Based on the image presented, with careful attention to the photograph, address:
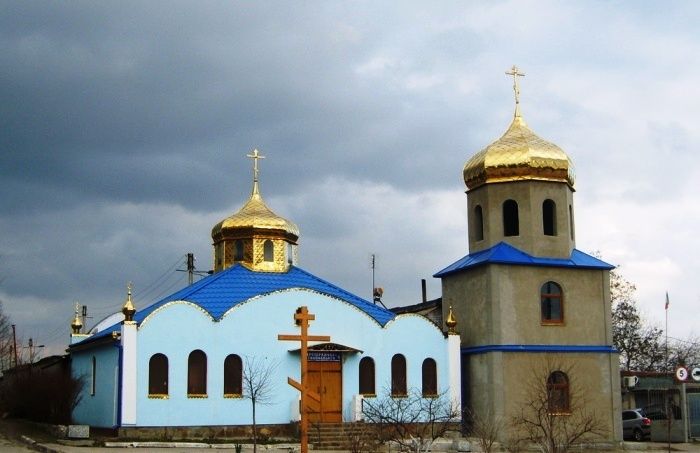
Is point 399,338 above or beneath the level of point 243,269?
beneath

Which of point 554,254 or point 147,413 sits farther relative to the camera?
point 554,254

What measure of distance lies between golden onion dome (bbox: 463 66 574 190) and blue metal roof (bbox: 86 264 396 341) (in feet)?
17.5

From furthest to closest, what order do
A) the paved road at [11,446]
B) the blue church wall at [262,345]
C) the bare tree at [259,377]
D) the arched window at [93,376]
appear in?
the arched window at [93,376]
the bare tree at [259,377]
the blue church wall at [262,345]
the paved road at [11,446]

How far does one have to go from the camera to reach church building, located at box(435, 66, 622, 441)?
28281 mm

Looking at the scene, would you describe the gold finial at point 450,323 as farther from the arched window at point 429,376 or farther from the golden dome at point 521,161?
the golden dome at point 521,161

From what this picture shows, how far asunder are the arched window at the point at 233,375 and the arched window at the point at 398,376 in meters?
4.61

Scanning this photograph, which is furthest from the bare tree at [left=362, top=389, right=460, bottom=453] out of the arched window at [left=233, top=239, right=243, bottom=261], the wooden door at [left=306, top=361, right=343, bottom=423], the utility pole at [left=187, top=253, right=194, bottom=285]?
the utility pole at [left=187, top=253, right=194, bottom=285]

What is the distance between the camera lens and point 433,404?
92.7 feet

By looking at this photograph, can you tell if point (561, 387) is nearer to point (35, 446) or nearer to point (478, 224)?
point (478, 224)

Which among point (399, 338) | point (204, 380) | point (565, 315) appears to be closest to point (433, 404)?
point (399, 338)

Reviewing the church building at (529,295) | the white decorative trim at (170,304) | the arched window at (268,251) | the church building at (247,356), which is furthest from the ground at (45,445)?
the arched window at (268,251)

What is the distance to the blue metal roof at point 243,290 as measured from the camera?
1091 inches

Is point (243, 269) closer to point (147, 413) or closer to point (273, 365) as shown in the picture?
point (273, 365)

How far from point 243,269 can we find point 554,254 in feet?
31.6
